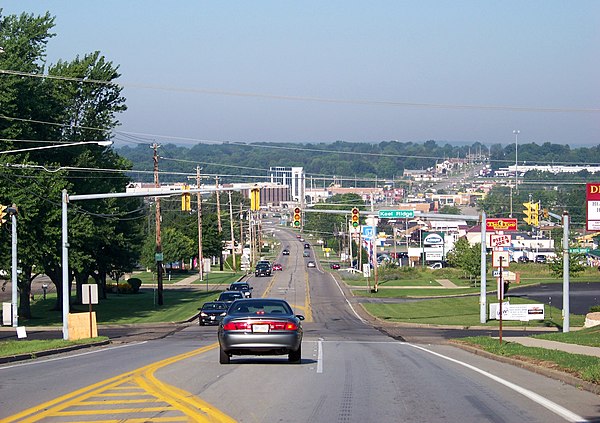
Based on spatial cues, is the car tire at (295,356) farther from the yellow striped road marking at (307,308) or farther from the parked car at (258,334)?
the yellow striped road marking at (307,308)

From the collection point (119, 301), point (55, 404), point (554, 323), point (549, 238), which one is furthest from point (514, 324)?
point (549, 238)

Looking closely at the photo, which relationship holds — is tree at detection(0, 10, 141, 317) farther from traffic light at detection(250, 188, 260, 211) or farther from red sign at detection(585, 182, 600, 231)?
red sign at detection(585, 182, 600, 231)

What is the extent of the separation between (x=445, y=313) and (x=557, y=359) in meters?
42.0

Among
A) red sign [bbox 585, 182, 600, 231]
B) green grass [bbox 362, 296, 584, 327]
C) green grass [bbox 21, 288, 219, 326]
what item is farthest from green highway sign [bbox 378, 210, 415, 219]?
red sign [bbox 585, 182, 600, 231]

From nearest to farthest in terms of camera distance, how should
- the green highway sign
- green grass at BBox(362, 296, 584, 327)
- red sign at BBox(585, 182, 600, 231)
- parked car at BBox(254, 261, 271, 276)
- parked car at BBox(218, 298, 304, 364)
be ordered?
parked car at BBox(218, 298, 304, 364)
red sign at BBox(585, 182, 600, 231)
the green highway sign
green grass at BBox(362, 296, 584, 327)
parked car at BBox(254, 261, 271, 276)

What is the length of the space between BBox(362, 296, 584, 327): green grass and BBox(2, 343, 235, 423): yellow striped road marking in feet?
121

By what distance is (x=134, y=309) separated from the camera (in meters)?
64.9

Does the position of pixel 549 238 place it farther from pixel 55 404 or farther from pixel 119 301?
pixel 55 404

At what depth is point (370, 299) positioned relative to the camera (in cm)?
7556

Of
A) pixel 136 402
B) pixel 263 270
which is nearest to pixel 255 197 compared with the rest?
pixel 136 402

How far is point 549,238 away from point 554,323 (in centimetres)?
11634

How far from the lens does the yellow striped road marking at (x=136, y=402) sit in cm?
1183

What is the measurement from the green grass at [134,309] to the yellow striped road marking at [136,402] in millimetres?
40257

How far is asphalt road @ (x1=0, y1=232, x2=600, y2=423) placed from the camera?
12.3m
